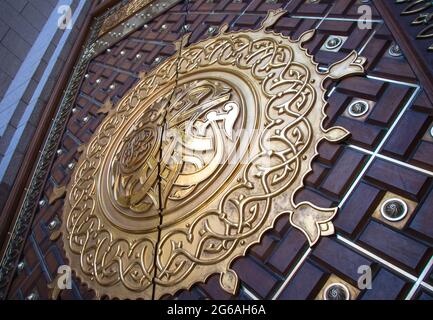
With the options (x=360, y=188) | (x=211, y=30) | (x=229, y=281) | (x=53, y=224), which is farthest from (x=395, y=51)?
(x=53, y=224)

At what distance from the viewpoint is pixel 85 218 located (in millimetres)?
1412

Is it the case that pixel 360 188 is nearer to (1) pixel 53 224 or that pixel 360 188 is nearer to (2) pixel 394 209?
(2) pixel 394 209

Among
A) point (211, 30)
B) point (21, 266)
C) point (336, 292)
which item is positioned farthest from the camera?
point (211, 30)

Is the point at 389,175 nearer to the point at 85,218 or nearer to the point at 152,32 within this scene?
the point at 85,218

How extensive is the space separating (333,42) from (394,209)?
1.93ft

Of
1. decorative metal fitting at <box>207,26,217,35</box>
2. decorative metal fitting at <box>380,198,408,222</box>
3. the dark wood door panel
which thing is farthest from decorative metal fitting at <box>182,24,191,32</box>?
decorative metal fitting at <box>380,198,408,222</box>

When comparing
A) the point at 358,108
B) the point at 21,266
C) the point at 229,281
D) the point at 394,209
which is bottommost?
the point at 21,266

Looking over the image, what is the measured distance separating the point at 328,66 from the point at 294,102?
15cm

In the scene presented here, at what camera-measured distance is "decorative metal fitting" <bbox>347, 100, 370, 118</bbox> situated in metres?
0.96

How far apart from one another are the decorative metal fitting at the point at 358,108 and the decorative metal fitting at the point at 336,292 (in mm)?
423

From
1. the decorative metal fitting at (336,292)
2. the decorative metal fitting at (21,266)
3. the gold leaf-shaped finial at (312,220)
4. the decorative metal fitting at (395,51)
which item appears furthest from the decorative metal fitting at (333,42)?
the decorative metal fitting at (21,266)

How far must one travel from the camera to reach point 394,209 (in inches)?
31.0

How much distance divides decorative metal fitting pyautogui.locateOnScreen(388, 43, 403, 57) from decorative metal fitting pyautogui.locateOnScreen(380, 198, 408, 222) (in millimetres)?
421
